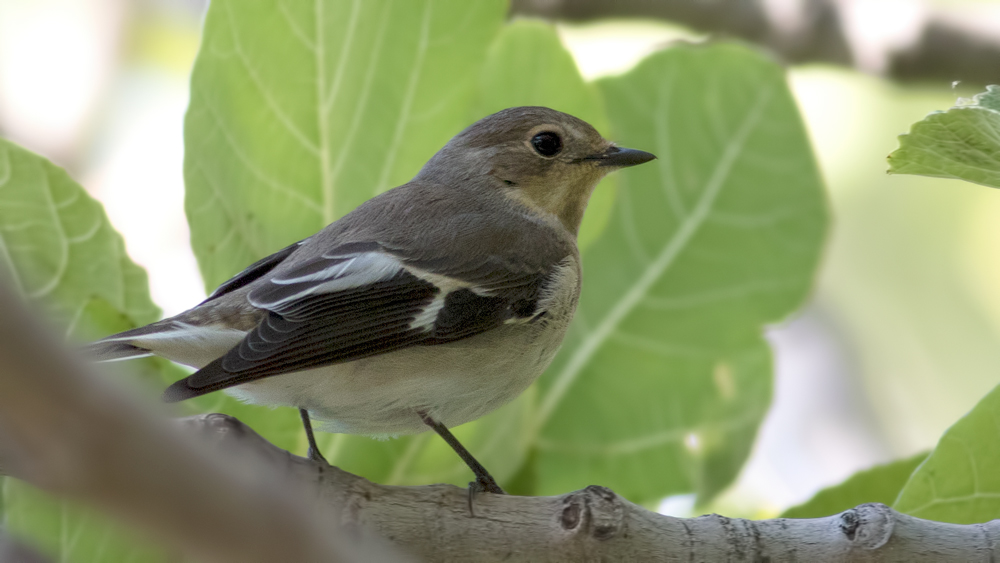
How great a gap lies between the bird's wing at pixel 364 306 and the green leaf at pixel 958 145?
27.8 inches

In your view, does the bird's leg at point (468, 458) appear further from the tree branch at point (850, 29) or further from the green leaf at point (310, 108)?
the tree branch at point (850, 29)

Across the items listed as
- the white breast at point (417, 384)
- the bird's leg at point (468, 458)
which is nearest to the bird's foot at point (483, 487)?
the bird's leg at point (468, 458)

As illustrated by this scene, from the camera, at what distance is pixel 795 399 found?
13.2ft

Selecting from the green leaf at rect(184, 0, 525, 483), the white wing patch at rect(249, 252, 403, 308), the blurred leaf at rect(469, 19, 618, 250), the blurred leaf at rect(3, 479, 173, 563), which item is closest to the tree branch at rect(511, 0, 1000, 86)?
the blurred leaf at rect(469, 19, 618, 250)

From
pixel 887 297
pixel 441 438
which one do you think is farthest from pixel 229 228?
pixel 887 297

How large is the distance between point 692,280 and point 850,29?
3.40 ft

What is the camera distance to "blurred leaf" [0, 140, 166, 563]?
1247 mm

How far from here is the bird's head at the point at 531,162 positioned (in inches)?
74.2

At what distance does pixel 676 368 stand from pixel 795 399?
252 centimetres

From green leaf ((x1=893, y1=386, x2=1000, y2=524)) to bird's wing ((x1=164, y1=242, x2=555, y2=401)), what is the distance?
0.65 meters

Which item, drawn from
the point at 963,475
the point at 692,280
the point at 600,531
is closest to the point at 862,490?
the point at 963,475

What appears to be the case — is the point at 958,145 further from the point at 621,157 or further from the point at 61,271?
the point at 61,271

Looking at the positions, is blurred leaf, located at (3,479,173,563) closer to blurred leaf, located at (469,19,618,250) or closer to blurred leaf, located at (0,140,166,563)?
blurred leaf, located at (0,140,166,563)

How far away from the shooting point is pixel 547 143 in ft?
6.28
